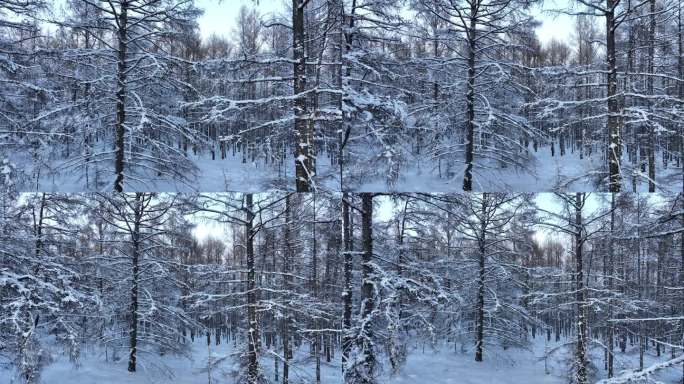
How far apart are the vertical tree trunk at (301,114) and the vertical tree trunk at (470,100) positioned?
289cm

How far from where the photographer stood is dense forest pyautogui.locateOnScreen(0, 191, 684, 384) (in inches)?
259

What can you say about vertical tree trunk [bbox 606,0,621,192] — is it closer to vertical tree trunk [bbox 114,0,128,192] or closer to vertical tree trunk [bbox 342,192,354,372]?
vertical tree trunk [bbox 342,192,354,372]

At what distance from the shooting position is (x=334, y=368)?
682 cm

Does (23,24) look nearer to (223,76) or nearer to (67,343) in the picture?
(223,76)

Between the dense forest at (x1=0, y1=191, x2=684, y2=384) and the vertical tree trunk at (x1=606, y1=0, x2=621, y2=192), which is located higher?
the vertical tree trunk at (x1=606, y1=0, x2=621, y2=192)

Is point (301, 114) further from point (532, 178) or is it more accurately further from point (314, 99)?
point (532, 178)

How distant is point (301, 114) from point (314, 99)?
32cm

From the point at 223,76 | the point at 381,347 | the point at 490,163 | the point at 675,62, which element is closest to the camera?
the point at 381,347

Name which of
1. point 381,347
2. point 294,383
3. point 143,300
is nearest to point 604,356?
point 381,347

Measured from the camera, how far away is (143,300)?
22.0 feet

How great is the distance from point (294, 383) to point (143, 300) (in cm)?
267

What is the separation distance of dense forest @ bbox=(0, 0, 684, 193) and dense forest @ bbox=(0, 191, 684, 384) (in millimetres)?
497

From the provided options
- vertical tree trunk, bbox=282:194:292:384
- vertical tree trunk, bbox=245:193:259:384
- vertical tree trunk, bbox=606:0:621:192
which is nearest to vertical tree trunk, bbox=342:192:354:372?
vertical tree trunk, bbox=282:194:292:384

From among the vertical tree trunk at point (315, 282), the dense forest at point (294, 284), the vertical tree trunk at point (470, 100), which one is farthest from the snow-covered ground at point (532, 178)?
the vertical tree trunk at point (315, 282)
